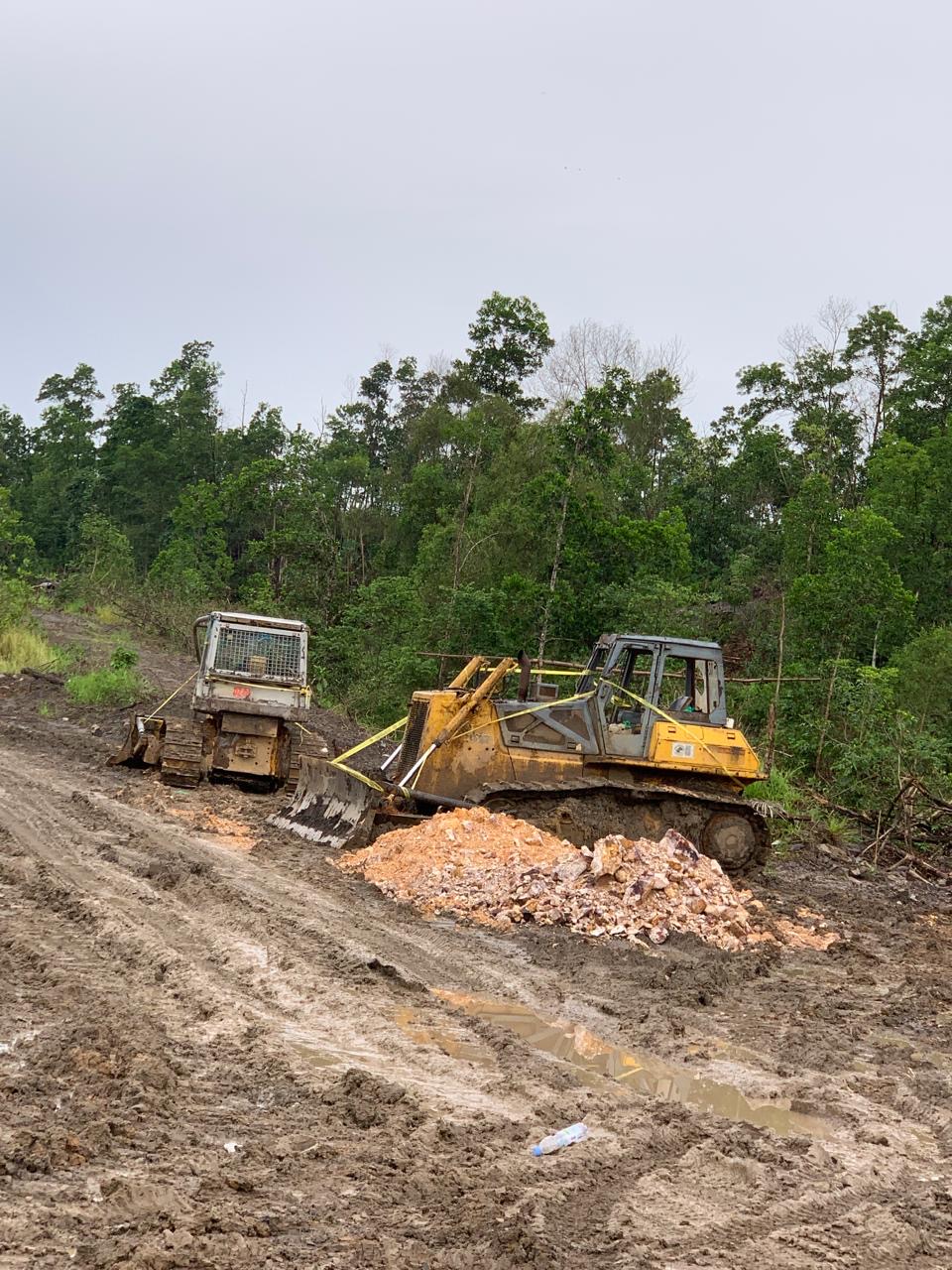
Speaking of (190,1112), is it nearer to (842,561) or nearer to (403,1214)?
(403,1214)

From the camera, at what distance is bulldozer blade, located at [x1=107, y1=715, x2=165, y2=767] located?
15633mm

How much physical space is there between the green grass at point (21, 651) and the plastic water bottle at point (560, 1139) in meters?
22.8

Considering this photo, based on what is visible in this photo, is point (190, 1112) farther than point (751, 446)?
No

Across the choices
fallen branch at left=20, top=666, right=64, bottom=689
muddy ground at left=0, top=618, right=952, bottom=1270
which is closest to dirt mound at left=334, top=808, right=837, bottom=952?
muddy ground at left=0, top=618, right=952, bottom=1270

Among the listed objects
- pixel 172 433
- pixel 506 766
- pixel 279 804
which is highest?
pixel 172 433

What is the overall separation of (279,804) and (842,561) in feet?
48.4

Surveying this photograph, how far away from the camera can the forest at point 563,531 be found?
870 inches

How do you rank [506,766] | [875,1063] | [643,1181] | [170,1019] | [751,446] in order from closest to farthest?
[643,1181] < [170,1019] < [875,1063] < [506,766] < [751,446]

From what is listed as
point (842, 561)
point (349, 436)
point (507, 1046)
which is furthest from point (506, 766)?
point (349, 436)

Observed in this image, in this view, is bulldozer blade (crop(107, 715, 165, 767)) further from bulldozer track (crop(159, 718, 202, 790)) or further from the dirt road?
the dirt road

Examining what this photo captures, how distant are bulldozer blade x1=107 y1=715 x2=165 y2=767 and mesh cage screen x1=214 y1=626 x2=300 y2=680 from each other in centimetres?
113

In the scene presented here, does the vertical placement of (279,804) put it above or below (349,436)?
below

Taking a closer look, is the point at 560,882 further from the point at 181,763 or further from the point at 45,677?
the point at 45,677

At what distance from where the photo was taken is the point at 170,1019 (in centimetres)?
618
